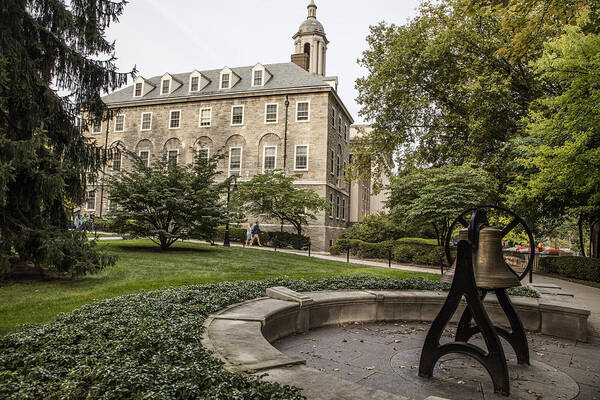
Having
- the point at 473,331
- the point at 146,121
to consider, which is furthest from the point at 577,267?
the point at 146,121

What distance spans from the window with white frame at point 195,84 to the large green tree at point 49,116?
28406 millimetres

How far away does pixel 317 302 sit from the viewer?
20.4ft

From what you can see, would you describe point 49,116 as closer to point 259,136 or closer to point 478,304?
point 478,304

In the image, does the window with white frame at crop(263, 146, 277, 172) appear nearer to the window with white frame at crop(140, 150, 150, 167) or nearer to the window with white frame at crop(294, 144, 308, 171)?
the window with white frame at crop(294, 144, 308, 171)

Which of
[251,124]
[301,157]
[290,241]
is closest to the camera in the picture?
[290,241]

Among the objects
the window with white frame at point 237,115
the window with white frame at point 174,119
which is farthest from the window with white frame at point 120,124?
the window with white frame at point 237,115

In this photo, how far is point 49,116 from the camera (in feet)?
30.1

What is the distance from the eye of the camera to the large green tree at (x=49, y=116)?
26.3ft

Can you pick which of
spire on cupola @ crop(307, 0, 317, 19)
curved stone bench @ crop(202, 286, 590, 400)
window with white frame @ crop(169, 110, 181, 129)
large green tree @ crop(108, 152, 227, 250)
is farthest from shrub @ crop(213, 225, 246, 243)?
spire on cupola @ crop(307, 0, 317, 19)

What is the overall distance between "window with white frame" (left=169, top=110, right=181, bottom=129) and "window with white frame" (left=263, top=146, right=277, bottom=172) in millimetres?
9577

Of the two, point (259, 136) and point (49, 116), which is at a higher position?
point (259, 136)

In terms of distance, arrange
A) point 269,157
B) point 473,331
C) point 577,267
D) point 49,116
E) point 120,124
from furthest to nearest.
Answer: point 120,124
point 269,157
point 577,267
point 49,116
point 473,331

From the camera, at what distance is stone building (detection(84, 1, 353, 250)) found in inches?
1292

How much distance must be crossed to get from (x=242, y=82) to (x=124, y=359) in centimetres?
3592
